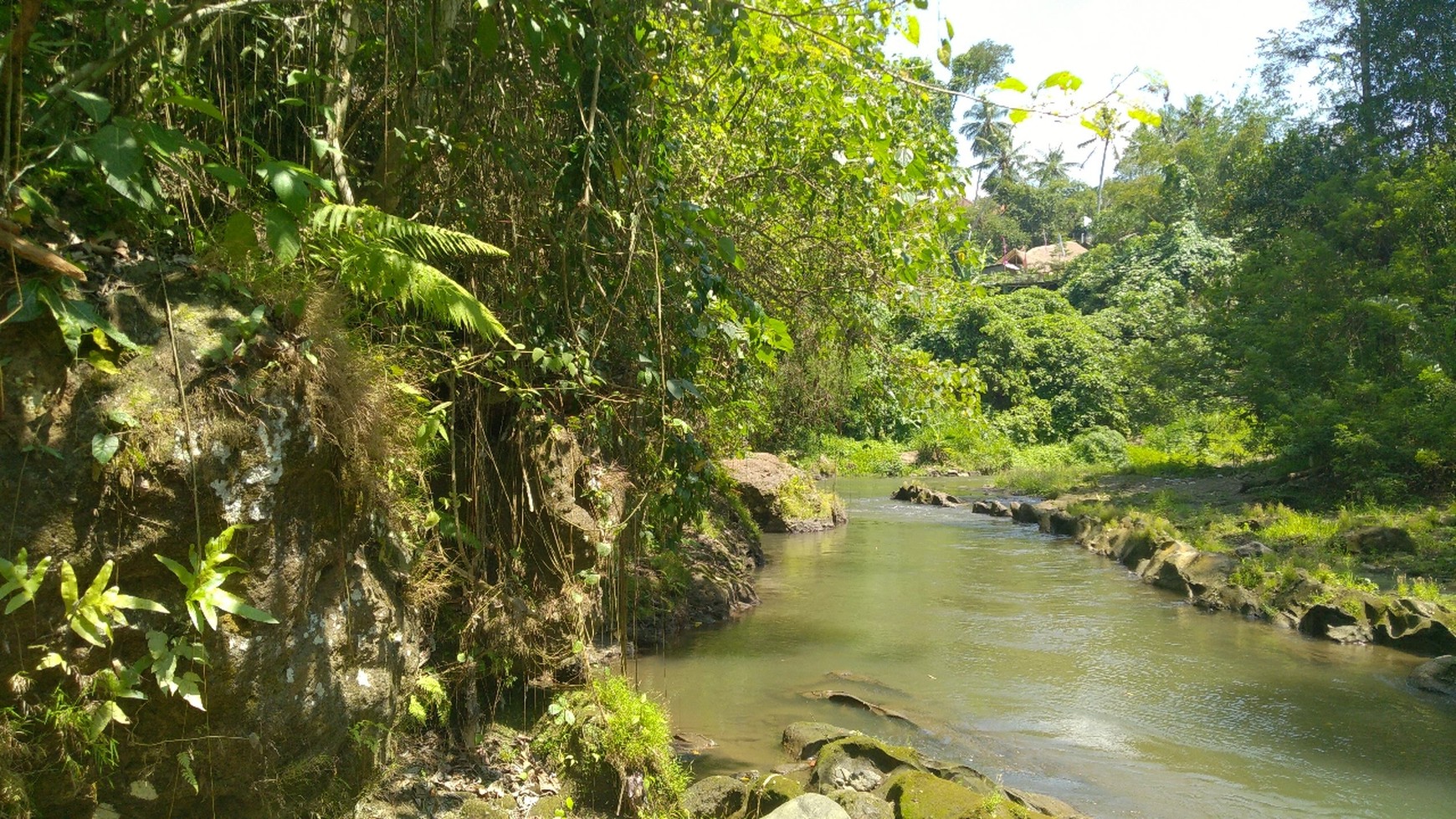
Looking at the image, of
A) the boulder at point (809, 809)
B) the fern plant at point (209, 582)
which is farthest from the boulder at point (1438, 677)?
the fern plant at point (209, 582)

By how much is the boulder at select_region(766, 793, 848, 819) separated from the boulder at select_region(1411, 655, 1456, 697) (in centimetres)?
765

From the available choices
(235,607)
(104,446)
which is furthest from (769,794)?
(104,446)

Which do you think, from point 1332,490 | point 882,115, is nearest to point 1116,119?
point 882,115

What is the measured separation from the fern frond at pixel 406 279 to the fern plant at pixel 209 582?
104cm

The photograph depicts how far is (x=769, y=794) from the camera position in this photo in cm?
559

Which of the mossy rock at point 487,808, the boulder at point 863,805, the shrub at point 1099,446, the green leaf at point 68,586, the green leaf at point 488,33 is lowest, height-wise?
the boulder at point 863,805

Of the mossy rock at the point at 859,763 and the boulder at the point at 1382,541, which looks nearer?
the mossy rock at the point at 859,763

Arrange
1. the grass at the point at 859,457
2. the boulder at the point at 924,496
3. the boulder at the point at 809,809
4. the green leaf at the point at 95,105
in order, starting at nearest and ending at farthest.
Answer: the green leaf at the point at 95,105
the boulder at the point at 809,809
the boulder at the point at 924,496
the grass at the point at 859,457

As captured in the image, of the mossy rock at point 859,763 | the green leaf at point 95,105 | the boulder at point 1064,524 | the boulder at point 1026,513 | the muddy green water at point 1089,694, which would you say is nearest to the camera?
the green leaf at point 95,105

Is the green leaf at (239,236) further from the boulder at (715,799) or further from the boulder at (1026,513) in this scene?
the boulder at (1026,513)

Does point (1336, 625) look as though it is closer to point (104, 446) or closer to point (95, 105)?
point (104, 446)

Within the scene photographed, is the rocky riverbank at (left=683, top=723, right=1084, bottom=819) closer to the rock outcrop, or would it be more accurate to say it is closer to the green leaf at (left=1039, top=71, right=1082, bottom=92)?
the green leaf at (left=1039, top=71, right=1082, bottom=92)

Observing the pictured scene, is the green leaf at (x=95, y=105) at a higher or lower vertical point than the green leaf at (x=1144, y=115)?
lower

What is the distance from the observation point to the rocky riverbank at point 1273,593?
424 inches
